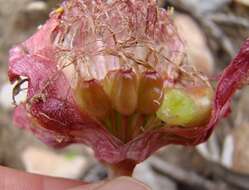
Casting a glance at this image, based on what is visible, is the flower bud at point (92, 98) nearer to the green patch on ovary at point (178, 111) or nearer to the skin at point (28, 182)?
the green patch on ovary at point (178, 111)

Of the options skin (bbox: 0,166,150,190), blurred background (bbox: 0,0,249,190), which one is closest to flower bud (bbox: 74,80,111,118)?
skin (bbox: 0,166,150,190)

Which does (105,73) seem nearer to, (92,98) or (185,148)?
(92,98)

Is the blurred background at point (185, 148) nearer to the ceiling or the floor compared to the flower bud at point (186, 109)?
nearer to the floor

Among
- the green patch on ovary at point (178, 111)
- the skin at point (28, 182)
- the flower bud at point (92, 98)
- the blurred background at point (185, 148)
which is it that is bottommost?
the blurred background at point (185, 148)

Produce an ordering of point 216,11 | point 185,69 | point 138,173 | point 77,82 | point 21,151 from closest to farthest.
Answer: point 77,82 → point 185,69 → point 138,173 → point 21,151 → point 216,11

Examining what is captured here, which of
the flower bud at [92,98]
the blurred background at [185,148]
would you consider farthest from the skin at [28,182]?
the blurred background at [185,148]

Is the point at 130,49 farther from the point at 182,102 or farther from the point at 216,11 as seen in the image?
the point at 216,11

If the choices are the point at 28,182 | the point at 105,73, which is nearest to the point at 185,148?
→ the point at 28,182

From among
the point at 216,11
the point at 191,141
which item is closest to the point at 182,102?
the point at 191,141

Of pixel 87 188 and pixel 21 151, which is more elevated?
pixel 87 188
